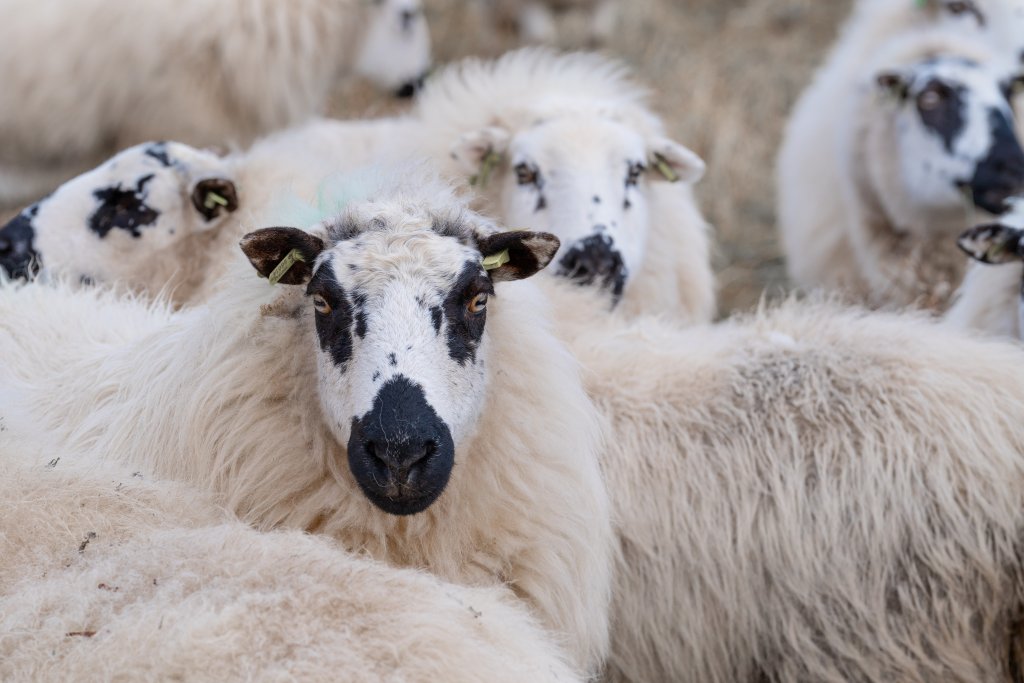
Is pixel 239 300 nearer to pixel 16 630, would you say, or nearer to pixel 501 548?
pixel 501 548

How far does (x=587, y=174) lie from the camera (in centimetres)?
464

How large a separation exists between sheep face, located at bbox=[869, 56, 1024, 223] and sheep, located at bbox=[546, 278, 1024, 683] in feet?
6.73

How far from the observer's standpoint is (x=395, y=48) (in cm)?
748

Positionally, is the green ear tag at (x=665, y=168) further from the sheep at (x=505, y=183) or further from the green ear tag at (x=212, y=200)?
the green ear tag at (x=212, y=200)

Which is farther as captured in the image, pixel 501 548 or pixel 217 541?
pixel 501 548

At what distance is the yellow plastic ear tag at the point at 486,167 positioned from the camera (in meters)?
4.87

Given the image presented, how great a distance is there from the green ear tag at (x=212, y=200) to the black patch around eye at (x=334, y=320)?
1.51 meters

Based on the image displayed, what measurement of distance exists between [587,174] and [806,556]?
182 cm

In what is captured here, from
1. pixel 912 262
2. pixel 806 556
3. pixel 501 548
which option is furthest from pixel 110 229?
pixel 912 262

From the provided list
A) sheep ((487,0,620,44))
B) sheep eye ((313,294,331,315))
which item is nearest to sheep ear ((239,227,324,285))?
sheep eye ((313,294,331,315))

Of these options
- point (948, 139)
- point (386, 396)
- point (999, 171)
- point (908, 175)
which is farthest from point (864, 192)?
point (386, 396)

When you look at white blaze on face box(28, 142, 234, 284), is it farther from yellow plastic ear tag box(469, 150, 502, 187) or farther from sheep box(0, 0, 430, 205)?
sheep box(0, 0, 430, 205)

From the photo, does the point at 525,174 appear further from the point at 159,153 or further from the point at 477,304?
the point at 477,304

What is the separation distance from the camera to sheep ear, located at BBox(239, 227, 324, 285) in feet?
9.68
